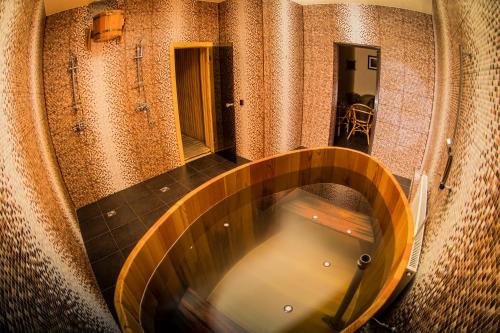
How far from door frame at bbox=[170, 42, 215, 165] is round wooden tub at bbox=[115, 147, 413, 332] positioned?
1984 millimetres

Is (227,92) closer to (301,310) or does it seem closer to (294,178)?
(294,178)

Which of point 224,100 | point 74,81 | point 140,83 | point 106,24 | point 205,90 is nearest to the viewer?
point 106,24

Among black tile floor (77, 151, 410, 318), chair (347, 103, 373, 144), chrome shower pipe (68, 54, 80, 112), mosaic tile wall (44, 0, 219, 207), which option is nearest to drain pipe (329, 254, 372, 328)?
black tile floor (77, 151, 410, 318)

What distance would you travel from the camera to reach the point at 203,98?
17.0 ft

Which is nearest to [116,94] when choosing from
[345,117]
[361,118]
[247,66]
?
[247,66]

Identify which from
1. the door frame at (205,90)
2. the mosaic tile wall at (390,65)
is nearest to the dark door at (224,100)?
the door frame at (205,90)

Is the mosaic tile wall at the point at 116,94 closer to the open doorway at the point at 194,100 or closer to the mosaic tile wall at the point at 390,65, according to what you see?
the open doorway at the point at 194,100

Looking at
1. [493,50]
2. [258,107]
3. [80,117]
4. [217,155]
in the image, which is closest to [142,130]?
[80,117]

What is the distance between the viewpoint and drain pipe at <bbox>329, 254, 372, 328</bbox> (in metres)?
1.71

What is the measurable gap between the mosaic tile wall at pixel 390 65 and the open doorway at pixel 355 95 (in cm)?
96

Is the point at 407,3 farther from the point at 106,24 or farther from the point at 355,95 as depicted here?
the point at 106,24

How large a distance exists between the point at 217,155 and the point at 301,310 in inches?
143

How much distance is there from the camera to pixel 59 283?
1112 millimetres

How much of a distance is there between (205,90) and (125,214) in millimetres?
2842
